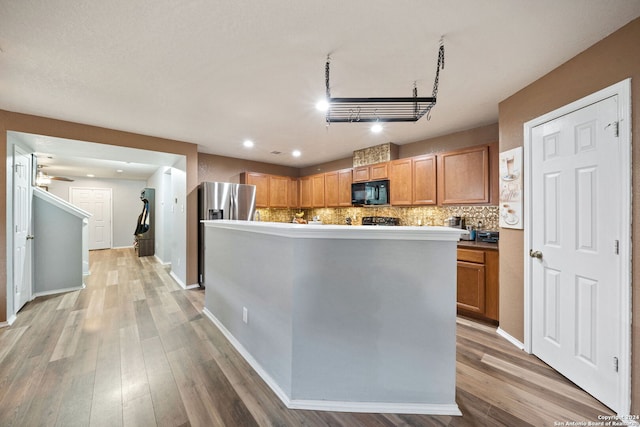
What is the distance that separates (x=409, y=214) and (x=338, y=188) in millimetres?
1502

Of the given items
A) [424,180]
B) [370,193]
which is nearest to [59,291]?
[370,193]

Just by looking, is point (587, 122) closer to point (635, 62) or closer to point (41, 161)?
point (635, 62)

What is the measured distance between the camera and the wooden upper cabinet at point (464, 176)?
3.07 meters

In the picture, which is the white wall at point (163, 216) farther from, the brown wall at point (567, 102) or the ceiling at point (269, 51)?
the brown wall at point (567, 102)

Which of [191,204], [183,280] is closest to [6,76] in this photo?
[191,204]

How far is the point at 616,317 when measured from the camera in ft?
5.18

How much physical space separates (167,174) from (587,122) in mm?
7139

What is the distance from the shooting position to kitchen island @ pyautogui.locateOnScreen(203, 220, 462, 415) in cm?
151

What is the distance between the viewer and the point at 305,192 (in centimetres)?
575

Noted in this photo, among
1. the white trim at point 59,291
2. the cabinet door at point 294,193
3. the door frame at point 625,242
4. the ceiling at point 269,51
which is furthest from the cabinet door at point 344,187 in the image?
the white trim at point 59,291

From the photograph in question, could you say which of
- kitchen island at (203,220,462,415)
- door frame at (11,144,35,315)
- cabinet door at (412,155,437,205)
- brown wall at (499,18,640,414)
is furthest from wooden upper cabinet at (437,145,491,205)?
door frame at (11,144,35,315)

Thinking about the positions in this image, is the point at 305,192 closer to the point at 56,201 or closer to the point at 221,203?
the point at 221,203

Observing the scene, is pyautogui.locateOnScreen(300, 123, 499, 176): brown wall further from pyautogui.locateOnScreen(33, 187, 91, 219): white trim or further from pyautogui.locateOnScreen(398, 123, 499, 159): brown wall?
pyautogui.locateOnScreen(33, 187, 91, 219): white trim

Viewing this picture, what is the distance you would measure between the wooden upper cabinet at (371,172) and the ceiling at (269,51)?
139 cm
